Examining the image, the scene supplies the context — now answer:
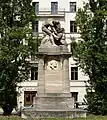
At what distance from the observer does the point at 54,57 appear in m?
20.4

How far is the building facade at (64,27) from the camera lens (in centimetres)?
4816

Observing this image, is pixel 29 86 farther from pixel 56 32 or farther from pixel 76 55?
pixel 56 32

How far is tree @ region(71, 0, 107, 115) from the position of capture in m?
27.8

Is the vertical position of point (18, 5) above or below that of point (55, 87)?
above

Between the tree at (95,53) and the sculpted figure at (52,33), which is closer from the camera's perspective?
the sculpted figure at (52,33)

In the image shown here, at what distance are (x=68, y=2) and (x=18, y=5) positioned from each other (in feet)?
66.2

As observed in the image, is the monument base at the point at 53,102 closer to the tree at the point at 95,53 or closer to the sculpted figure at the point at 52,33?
the sculpted figure at the point at 52,33

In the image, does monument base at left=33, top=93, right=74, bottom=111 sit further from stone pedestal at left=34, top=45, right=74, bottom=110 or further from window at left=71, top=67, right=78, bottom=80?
window at left=71, top=67, right=78, bottom=80

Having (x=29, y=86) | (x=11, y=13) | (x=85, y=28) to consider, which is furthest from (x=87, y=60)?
(x=29, y=86)

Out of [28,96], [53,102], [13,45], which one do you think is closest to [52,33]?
[53,102]

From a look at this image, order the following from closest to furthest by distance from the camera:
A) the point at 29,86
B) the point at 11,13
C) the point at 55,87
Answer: the point at 55,87 < the point at 11,13 < the point at 29,86

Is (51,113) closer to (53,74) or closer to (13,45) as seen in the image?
(53,74)

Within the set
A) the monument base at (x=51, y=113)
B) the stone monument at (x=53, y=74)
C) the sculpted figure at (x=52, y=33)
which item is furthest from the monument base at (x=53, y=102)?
the sculpted figure at (x=52, y=33)

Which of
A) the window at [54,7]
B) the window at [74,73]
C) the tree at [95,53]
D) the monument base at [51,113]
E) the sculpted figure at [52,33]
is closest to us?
the monument base at [51,113]
